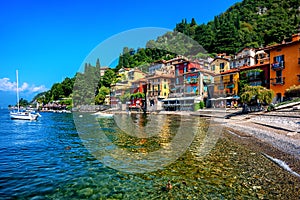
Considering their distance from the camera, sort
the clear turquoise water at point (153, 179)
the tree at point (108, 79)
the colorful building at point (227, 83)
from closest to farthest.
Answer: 1. the clear turquoise water at point (153, 179)
2. the colorful building at point (227, 83)
3. the tree at point (108, 79)

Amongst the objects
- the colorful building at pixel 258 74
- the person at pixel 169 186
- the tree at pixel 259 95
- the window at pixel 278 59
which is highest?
the window at pixel 278 59

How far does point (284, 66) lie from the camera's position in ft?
110

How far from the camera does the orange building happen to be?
32.0 m

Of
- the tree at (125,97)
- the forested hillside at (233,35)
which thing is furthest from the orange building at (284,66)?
the tree at (125,97)

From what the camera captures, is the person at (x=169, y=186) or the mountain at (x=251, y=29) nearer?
the person at (x=169, y=186)

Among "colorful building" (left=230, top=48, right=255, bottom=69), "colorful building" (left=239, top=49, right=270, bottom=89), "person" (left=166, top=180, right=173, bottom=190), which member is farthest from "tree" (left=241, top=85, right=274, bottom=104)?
"person" (left=166, top=180, right=173, bottom=190)

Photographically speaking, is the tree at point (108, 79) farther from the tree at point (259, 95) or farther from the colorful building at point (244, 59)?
the tree at point (259, 95)

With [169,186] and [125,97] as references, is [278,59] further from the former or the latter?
[125,97]

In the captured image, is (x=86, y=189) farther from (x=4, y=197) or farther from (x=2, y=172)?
(x=2, y=172)

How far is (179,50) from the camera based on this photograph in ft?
250

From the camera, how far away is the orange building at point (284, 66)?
31969 millimetres

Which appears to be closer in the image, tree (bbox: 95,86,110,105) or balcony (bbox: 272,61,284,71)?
balcony (bbox: 272,61,284,71)

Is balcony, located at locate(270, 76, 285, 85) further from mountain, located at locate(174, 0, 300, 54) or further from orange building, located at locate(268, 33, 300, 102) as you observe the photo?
mountain, located at locate(174, 0, 300, 54)

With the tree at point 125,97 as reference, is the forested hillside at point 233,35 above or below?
above
